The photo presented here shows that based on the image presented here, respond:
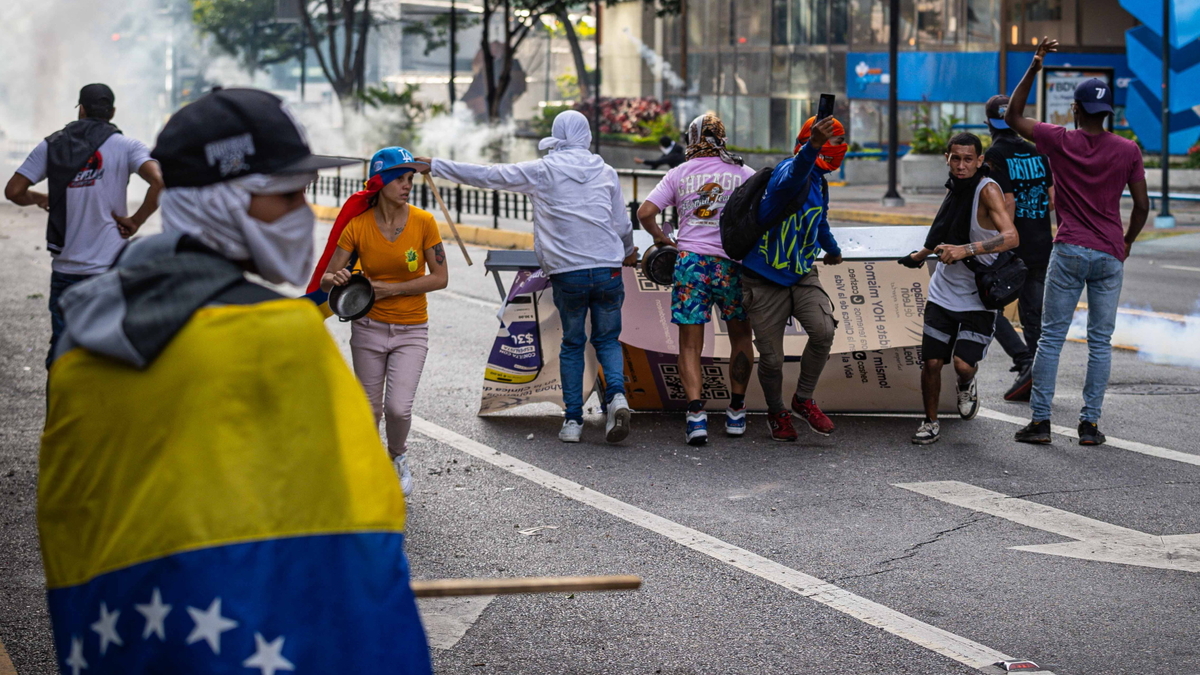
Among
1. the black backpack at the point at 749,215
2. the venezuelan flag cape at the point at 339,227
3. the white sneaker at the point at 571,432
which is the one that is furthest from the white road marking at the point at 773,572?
the black backpack at the point at 749,215

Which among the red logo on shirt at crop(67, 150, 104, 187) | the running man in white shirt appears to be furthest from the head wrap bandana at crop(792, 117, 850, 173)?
the red logo on shirt at crop(67, 150, 104, 187)

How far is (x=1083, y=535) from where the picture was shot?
552 cm

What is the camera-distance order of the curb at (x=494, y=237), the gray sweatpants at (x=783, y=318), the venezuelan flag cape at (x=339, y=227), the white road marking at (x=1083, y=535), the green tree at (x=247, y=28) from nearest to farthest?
the white road marking at (x=1083, y=535), the venezuelan flag cape at (x=339, y=227), the gray sweatpants at (x=783, y=318), the curb at (x=494, y=237), the green tree at (x=247, y=28)

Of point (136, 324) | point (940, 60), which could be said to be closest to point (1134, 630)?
point (136, 324)

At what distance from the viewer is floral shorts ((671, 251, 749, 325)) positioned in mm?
7129

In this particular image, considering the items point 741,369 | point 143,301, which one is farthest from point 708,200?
point 143,301

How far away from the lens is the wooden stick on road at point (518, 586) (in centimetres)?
227

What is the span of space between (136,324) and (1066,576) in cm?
413

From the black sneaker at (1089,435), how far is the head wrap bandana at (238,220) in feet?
19.5

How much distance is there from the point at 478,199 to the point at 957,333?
18430 mm

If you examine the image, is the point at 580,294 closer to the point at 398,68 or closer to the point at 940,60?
the point at 940,60

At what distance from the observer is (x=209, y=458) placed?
1.79 m

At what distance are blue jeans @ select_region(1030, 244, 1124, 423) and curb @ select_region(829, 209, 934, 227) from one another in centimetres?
1574

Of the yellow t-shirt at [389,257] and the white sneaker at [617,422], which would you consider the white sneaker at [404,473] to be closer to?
the yellow t-shirt at [389,257]
